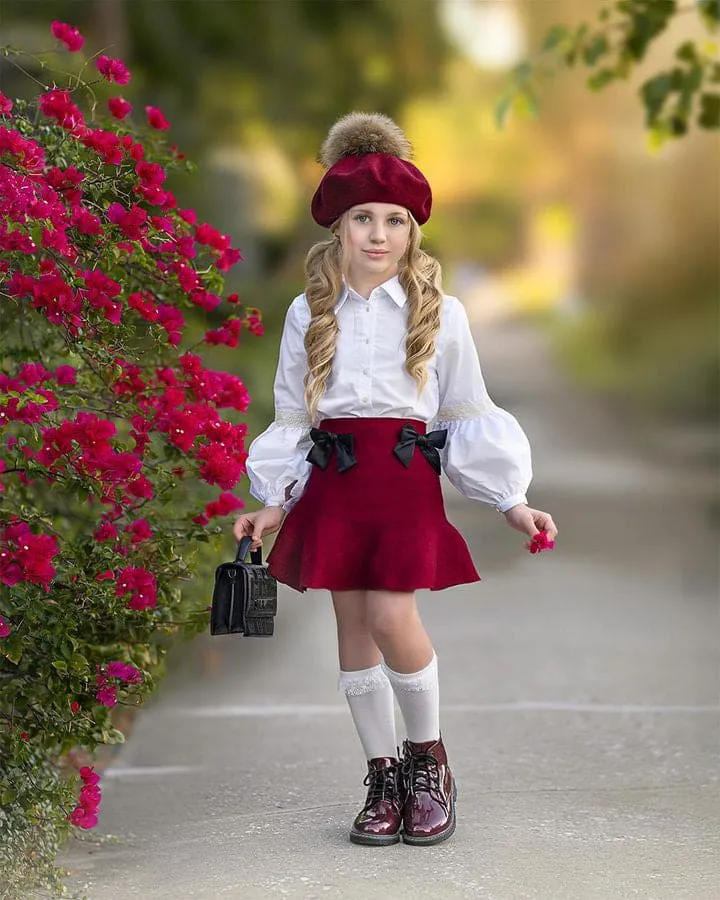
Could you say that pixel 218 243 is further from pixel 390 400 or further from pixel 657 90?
pixel 657 90

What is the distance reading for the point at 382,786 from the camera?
166 inches

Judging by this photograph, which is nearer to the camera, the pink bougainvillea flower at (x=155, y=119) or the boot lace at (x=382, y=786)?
the boot lace at (x=382, y=786)

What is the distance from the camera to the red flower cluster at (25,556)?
3596mm

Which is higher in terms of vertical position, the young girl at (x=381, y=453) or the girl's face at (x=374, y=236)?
the girl's face at (x=374, y=236)

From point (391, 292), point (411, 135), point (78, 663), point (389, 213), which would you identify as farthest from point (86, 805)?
point (411, 135)

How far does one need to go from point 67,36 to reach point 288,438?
3.93 feet

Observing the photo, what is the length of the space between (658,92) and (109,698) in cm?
409

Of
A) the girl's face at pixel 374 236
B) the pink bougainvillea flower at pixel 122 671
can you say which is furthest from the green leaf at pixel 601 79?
the pink bougainvillea flower at pixel 122 671

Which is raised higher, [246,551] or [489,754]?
[246,551]

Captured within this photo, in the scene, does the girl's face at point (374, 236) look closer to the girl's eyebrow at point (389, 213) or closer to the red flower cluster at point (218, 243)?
the girl's eyebrow at point (389, 213)

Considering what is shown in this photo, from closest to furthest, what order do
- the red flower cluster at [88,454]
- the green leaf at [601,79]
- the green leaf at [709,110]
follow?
1. the red flower cluster at [88,454]
2. the green leaf at [709,110]
3. the green leaf at [601,79]

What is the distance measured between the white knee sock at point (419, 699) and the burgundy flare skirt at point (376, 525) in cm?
26

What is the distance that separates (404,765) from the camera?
425cm

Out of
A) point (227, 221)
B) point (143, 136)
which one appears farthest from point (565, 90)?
point (143, 136)
